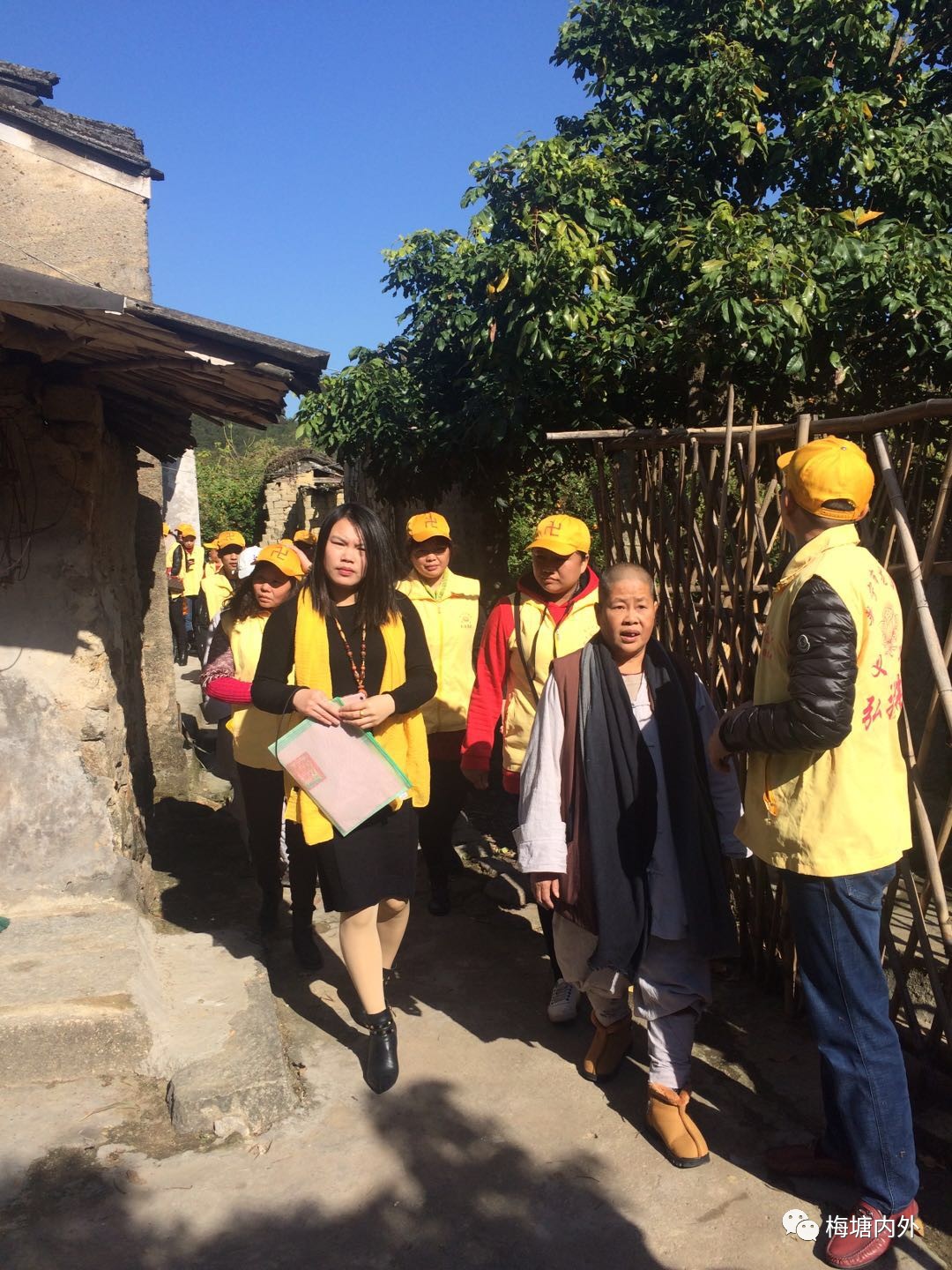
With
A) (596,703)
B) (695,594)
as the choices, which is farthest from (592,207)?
(596,703)

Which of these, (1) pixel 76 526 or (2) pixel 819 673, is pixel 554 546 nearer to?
(2) pixel 819 673

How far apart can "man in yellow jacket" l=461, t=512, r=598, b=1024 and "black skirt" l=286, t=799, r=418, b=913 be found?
0.55 m

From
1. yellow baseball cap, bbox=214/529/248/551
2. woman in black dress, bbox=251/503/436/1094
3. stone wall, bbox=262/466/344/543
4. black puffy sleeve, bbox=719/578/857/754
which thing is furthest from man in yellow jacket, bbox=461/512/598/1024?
stone wall, bbox=262/466/344/543

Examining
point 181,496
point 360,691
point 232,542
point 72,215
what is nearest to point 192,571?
point 181,496

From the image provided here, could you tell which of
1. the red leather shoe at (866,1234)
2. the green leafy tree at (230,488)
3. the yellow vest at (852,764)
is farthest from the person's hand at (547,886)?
the green leafy tree at (230,488)

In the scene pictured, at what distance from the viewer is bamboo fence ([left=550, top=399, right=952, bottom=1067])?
9.15 ft

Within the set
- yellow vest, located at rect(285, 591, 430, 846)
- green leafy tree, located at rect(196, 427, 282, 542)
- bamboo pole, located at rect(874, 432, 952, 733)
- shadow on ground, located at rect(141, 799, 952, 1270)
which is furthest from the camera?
green leafy tree, located at rect(196, 427, 282, 542)

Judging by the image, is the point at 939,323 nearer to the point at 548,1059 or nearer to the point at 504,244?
the point at 504,244

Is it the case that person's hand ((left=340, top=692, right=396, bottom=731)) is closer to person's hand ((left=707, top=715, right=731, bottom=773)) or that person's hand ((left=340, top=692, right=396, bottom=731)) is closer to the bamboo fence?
person's hand ((left=707, top=715, right=731, bottom=773))

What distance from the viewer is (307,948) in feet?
13.7

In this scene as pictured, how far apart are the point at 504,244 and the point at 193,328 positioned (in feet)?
11.0

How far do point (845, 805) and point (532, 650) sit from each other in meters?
1.59

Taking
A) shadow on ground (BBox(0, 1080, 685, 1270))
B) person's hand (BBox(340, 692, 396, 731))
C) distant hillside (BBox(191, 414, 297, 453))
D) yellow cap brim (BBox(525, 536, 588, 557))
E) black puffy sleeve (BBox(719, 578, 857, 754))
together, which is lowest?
shadow on ground (BBox(0, 1080, 685, 1270))

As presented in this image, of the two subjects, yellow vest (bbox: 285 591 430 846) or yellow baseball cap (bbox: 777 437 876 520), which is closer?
yellow baseball cap (bbox: 777 437 876 520)
